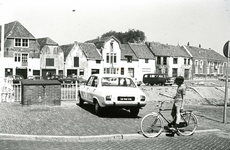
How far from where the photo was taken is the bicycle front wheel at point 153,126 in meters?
8.76

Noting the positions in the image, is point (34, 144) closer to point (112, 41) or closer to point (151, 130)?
point (151, 130)

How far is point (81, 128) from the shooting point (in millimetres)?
9531

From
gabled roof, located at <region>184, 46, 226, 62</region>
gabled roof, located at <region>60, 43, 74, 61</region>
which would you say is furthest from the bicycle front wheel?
gabled roof, located at <region>184, 46, 226, 62</region>

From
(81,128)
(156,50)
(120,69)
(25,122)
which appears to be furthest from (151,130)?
(156,50)

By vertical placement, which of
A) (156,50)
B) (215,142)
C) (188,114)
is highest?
(156,50)

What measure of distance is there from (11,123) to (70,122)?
2.01 meters

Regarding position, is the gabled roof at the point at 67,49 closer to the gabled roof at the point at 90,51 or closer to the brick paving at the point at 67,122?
the gabled roof at the point at 90,51

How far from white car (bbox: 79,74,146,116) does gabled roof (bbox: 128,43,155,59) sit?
53.4 meters

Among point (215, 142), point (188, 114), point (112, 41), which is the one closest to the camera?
point (215, 142)

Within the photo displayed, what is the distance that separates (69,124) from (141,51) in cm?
5928

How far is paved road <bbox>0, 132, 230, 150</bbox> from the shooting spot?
24.5 ft

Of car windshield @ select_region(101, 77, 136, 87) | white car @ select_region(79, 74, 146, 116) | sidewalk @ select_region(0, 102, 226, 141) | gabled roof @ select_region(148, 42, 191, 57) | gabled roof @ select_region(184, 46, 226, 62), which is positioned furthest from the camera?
gabled roof @ select_region(184, 46, 226, 62)

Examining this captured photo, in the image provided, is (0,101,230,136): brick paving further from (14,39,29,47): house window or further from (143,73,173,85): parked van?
(14,39,29,47): house window

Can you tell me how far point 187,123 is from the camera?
928 centimetres
